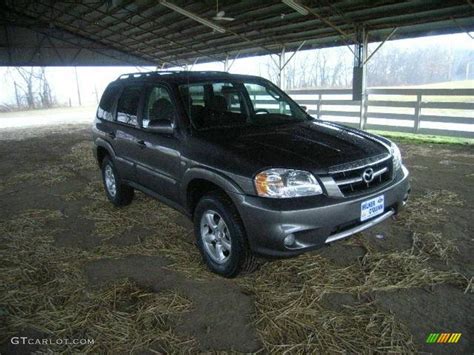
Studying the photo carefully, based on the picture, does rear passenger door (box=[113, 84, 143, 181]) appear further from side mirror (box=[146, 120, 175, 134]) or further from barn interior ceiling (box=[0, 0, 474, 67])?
barn interior ceiling (box=[0, 0, 474, 67])

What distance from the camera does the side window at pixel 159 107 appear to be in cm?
362

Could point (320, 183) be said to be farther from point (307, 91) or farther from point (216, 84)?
point (307, 91)

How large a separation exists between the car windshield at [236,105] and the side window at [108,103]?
158cm

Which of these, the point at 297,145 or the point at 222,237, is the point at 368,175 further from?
the point at 222,237

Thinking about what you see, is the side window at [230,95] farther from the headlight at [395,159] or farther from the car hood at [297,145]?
the headlight at [395,159]

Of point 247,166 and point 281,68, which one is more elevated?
point 281,68

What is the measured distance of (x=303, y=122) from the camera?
390 cm

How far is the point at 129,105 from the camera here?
4.42m

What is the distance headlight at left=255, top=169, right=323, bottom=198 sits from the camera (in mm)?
2666

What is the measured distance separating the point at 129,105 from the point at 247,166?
2.30m

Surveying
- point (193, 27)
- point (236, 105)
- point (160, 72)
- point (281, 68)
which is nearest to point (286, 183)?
point (236, 105)

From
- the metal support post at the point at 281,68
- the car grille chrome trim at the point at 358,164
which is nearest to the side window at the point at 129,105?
the car grille chrome trim at the point at 358,164

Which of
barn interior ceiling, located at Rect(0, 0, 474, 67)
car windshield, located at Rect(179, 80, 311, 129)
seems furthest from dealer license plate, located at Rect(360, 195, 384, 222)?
barn interior ceiling, located at Rect(0, 0, 474, 67)

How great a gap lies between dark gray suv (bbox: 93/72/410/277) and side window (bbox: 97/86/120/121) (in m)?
0.34
